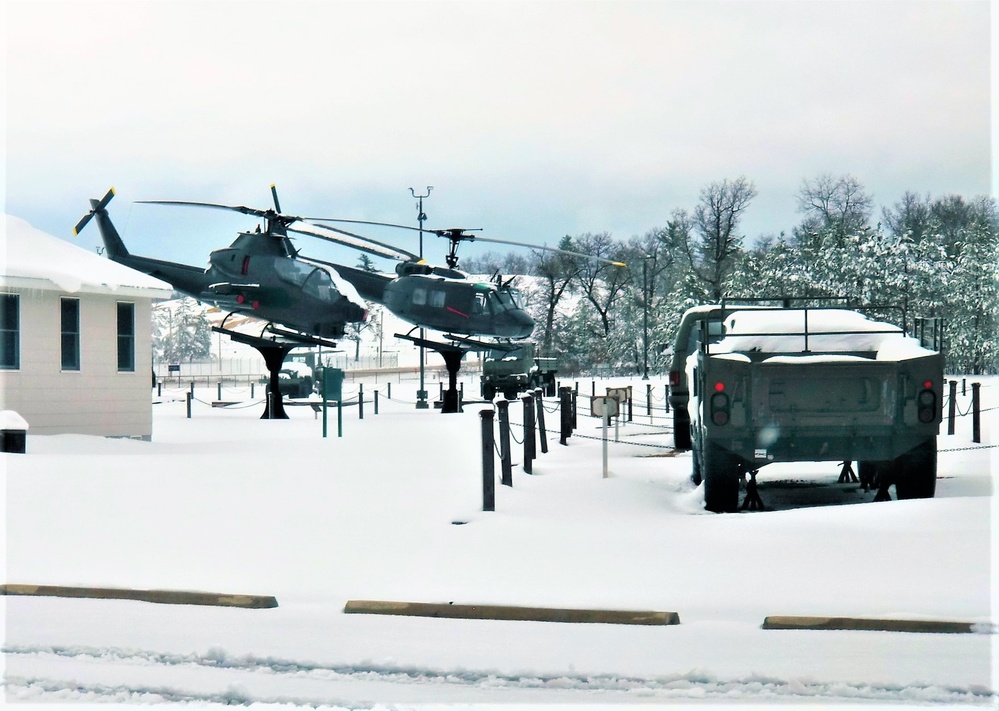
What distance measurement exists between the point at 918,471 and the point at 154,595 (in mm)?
6676

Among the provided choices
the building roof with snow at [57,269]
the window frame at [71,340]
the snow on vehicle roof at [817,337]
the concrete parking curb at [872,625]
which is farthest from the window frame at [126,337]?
the concrete parking curb at [872,625]

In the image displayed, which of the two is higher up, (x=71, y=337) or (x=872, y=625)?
(x=71, y=337)

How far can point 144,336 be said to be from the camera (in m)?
22.4

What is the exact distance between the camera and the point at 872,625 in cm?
625

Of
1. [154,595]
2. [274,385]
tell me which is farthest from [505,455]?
[274,385]

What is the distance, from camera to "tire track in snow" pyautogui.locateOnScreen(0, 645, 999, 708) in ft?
16.6

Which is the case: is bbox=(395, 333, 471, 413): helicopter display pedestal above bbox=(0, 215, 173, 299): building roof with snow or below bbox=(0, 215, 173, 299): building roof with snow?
below

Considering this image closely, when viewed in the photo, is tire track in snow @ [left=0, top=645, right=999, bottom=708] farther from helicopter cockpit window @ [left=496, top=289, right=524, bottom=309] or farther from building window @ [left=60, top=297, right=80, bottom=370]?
helicopter cockpit window @ [left=496, top=289, right=524, bottom=309]

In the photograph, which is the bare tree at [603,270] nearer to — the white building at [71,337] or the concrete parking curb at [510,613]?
the white building at [71,337]

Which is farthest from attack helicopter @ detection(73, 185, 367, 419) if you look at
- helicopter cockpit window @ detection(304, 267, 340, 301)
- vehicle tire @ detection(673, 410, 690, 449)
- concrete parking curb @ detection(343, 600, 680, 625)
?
concrete parking curb @ detection(343, 600, 680, 625)

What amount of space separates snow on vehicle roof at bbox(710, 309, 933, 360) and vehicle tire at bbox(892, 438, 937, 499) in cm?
89

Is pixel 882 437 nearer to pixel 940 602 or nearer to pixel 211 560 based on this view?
pixel 940 602

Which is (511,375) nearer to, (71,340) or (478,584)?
(71,340)

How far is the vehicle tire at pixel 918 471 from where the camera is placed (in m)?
10.3
